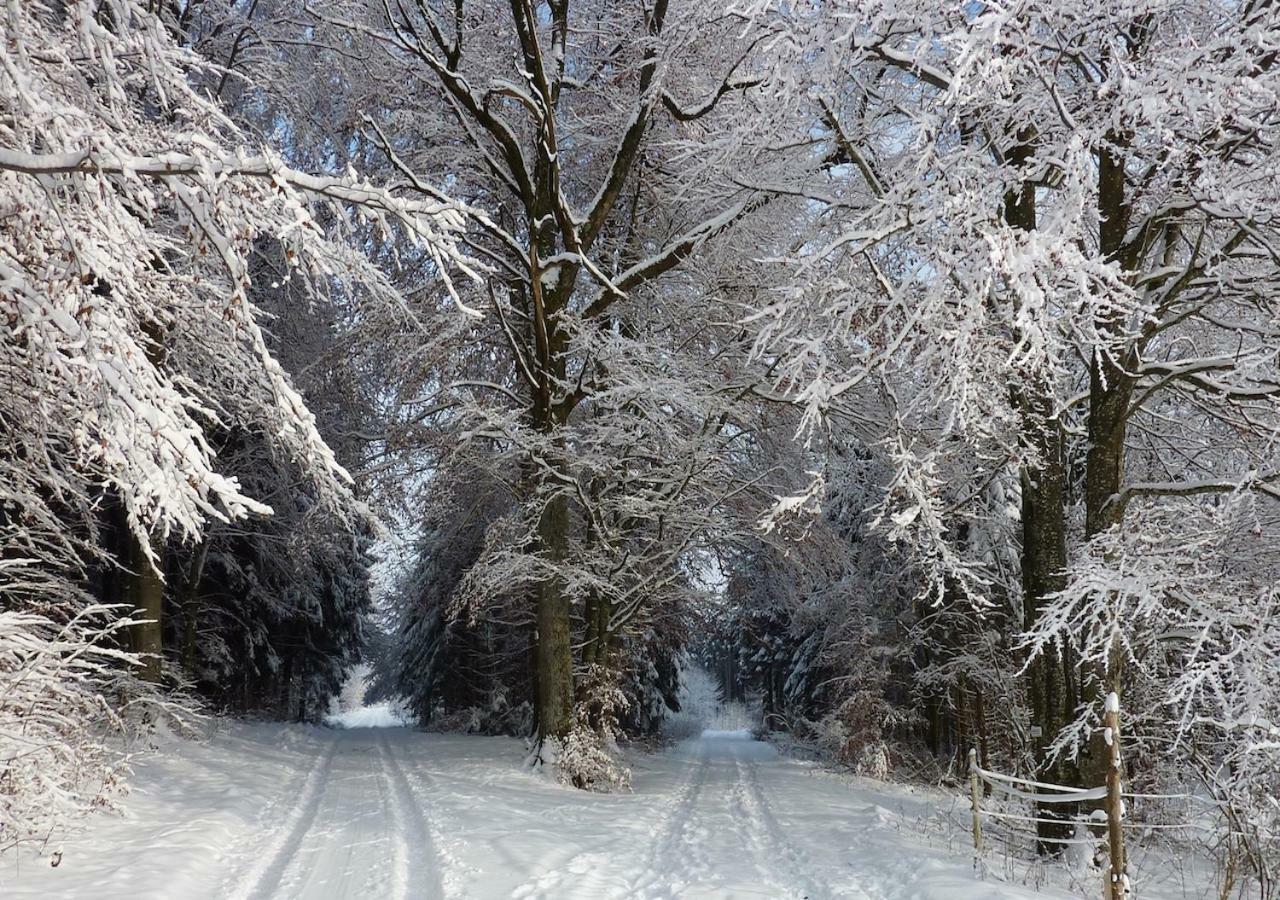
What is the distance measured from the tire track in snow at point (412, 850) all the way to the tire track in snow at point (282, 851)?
883mm

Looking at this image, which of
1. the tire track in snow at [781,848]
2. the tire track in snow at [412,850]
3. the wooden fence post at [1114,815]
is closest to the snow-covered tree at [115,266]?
the tire track in snow at [412,850]

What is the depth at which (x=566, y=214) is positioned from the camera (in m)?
11.1

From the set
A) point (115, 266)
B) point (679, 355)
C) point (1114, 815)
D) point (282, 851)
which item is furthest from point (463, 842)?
point (679, 355)

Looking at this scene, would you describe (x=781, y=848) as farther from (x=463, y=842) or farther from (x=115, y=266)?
(x=115, y=266)

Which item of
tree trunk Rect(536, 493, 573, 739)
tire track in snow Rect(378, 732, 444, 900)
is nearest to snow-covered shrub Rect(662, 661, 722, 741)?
tree trunk Rect(536, 493, 573, 739)

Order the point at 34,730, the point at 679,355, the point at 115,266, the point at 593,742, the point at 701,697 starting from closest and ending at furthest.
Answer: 1. the point at 115,266
2. the point at 34,730
3. the point at 593,742
4. the point at 679,355
5. the point at 701,697

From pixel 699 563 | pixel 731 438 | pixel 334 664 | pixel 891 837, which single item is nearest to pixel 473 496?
pixel 699 563

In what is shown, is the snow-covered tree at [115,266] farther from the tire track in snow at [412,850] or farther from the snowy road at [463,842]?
the tire track in snow at [412,850]

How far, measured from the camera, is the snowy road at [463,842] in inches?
248

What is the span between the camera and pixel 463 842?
7.58 metres

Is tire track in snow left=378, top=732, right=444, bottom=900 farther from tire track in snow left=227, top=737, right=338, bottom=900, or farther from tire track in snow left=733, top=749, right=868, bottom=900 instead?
tire track in snow left=733, top=749, right=868, bottom=900

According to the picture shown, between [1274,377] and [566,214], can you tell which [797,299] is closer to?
[1274,377]

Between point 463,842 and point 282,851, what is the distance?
1.58 metres

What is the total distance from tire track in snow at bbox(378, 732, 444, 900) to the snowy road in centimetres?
2
